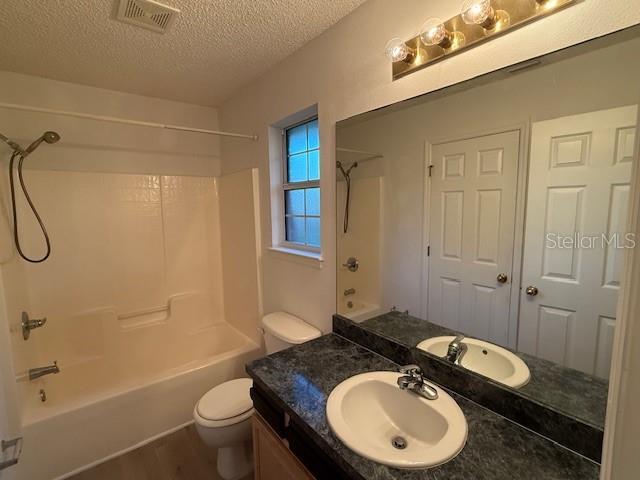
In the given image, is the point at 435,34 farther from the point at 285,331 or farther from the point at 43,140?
the point at 43,140

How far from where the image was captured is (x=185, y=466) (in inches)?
70.0

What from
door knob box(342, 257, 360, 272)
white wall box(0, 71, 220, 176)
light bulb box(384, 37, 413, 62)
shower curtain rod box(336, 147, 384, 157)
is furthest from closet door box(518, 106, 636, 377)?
white wall box(0, 71, 220, 176)

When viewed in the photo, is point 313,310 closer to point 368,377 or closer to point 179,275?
point 368,377

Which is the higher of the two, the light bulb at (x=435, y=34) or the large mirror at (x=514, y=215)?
the light bulb at (x=435, y=34)

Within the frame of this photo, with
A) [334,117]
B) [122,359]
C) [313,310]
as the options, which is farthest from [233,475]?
[334,117]

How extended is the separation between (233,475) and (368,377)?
1155 mm

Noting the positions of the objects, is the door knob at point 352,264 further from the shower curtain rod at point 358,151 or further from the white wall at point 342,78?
the shower curtain rod at point 358,151

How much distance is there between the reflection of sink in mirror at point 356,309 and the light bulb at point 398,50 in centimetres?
109

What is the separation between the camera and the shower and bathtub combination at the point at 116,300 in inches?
69.7

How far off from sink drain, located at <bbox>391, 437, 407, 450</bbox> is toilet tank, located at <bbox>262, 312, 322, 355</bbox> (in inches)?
28.3

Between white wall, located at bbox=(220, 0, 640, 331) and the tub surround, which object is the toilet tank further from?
the tub surround

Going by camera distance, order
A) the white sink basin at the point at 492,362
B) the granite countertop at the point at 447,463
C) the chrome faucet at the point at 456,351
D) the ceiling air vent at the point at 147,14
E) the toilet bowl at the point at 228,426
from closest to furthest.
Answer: the granite countertop at the point at 447,463 < the white sink basin at the point at 492,362 < the chrome faucet at the point at 456,351 < the ceiling air vent at the point at 147,14 < the toilet bowl at the point at 228,426

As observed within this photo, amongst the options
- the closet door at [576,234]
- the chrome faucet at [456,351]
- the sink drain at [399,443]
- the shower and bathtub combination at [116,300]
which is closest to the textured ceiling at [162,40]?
the shower and bathtub combination at [116,300]

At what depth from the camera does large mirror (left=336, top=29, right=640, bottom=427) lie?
2.67 feet
